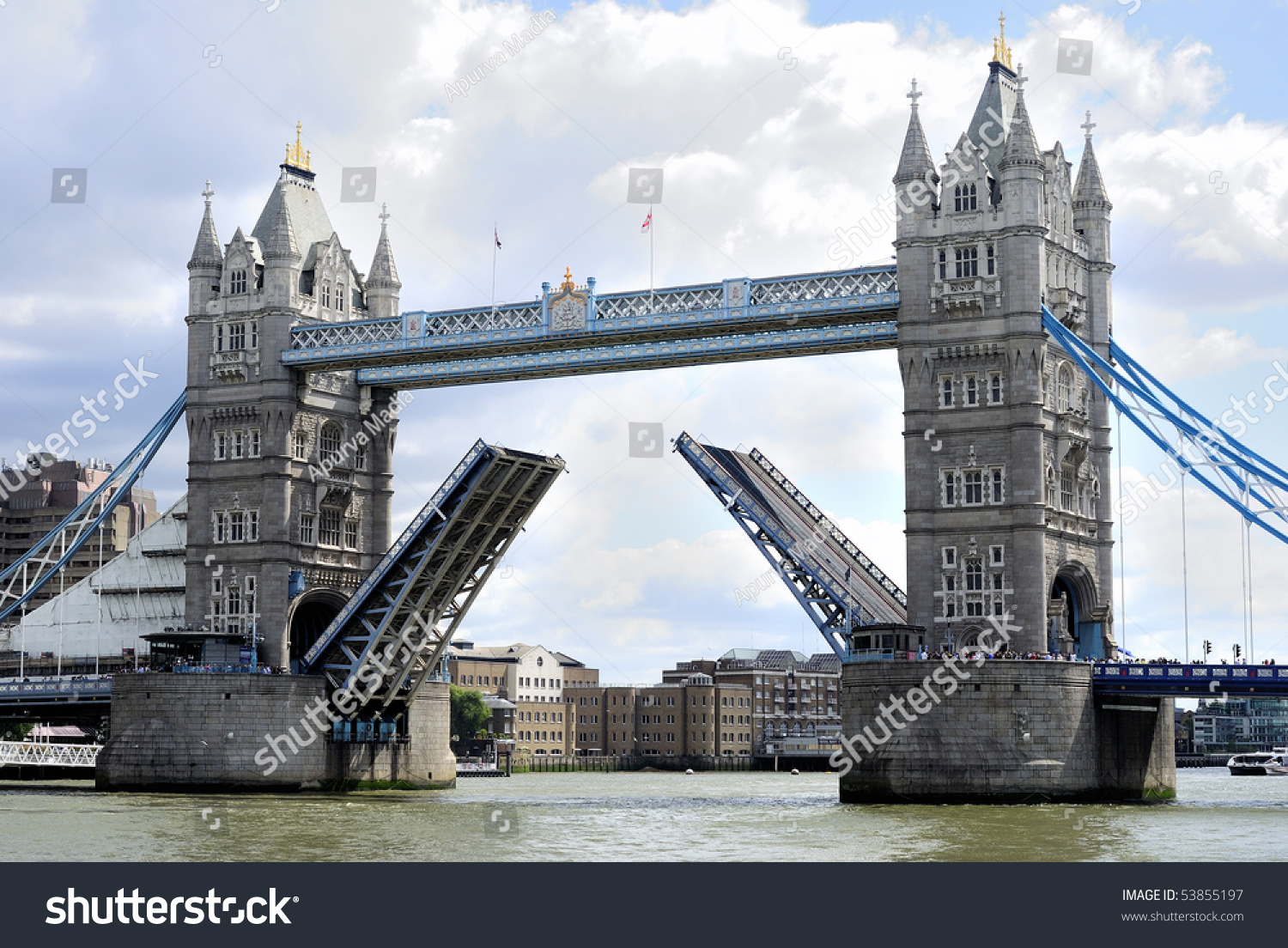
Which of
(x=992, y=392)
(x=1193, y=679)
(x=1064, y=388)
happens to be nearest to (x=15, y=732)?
(x=992, y=392)

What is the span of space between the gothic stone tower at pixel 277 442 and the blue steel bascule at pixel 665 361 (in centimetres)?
59

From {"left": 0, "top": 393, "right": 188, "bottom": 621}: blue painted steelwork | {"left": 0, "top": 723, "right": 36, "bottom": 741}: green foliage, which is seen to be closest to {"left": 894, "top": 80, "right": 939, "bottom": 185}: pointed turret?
{"left": 0, "top": 393, "right": 188, "bottom": 621}: blue painted steelwork

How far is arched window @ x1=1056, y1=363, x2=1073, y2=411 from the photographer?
62.1 metres

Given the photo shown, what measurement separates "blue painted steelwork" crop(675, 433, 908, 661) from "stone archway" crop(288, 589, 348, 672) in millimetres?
17313

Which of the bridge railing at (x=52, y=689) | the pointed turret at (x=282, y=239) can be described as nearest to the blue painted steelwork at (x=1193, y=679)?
the pointed turret at (x=282, y=239)

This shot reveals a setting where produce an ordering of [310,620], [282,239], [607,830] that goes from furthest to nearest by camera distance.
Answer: [310,620]
[282,239]
[607,830]

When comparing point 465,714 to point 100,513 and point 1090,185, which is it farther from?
point 1090,185

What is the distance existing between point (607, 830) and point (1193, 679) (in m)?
20.0

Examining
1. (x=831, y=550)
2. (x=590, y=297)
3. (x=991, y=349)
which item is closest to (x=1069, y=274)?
(x=991, y=349)

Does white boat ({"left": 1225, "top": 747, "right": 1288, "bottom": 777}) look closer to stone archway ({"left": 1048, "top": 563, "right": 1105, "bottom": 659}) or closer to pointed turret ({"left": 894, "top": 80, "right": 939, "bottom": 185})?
stone archway ({"left": 1048, "top": 563, "right": 1105, "bottom": 659})

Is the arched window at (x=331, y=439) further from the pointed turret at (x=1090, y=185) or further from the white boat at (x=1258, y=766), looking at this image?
the white boat at (x=1258, y=766)

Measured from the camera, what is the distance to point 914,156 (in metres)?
62.4
